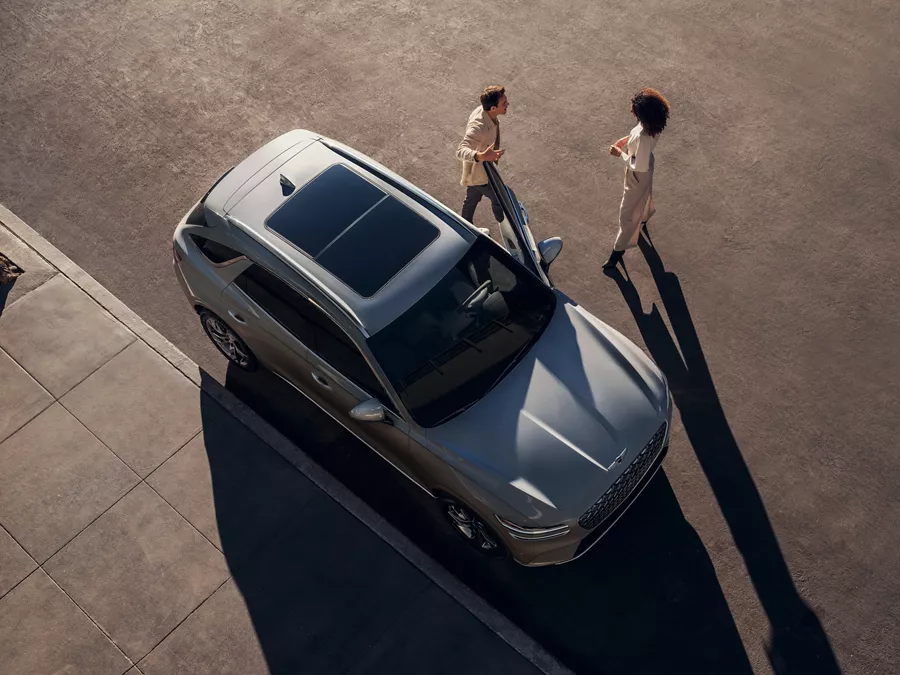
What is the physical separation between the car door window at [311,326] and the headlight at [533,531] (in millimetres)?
1279

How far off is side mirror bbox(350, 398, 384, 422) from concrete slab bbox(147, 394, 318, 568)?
1314mm

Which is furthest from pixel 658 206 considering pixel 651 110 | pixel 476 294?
pixel 476 294

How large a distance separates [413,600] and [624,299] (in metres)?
3.72

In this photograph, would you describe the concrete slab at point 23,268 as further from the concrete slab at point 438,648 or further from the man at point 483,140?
the concrete slab at point 438,648

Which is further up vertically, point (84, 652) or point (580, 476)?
point (580, 476)

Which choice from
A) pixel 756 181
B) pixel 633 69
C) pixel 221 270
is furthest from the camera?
pixel 633 69

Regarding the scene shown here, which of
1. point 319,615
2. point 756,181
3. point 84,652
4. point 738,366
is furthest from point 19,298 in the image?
point 756,181

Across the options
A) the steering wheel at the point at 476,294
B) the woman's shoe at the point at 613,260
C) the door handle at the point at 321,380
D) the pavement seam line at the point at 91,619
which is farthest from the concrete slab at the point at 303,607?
the woman's shoe at the point at 613,260

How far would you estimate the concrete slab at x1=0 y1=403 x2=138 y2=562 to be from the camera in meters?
7.11

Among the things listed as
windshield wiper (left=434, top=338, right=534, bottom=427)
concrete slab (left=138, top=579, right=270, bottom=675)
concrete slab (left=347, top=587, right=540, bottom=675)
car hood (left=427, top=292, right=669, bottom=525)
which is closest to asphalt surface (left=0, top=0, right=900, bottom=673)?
concrete slab (left=347, top=587, right=540, bottom=675)

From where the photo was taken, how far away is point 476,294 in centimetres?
649

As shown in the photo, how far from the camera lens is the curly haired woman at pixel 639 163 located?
7.24 metres

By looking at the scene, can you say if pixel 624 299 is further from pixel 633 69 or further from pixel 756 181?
pixel 633 69

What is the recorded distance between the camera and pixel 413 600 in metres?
6.60
